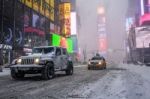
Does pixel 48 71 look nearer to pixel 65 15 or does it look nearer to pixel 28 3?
pixel 28 3

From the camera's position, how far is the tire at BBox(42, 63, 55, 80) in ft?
56.9

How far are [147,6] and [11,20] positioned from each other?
105612 mm

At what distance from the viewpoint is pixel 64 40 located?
106812mm

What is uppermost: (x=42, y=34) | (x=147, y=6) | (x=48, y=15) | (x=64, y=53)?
(x=147, y=6)

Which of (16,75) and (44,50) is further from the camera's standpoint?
(44,50)

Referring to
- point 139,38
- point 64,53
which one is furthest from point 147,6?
point 64,53

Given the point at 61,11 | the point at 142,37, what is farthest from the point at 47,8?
the point at 142,37

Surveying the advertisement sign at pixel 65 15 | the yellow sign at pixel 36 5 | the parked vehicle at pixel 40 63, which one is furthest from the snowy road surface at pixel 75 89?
the advertisement sign at pixel 65 15

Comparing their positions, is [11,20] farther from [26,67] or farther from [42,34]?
[26,67]

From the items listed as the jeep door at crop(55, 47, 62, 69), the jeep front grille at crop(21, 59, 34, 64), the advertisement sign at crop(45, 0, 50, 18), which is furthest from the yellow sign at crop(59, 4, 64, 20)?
the jeep front grille at crop(21, 59, 34, 64)

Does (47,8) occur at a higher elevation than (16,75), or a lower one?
higher

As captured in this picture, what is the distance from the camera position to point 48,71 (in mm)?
17938

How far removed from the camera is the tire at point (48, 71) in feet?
56.9

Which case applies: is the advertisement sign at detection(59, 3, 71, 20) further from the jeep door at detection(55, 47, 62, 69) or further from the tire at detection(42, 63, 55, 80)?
the tire at detection(42, 63, 55, 80)
